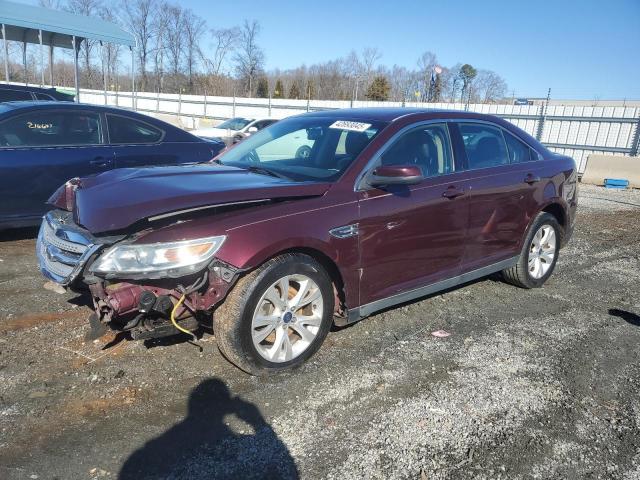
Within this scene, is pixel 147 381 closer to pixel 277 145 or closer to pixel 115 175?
pixel 115 175

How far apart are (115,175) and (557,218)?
172 inches

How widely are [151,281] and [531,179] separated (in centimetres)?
362

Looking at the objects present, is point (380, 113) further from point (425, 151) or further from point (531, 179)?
point (531, 179)

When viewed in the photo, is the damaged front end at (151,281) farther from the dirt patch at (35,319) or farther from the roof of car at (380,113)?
the roof of car at (380,113)

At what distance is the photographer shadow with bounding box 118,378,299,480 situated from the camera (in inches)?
91.0

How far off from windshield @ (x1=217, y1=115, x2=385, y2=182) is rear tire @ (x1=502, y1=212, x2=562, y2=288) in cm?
217

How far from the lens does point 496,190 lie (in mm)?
4309

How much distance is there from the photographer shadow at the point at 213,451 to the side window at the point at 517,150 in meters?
3.38

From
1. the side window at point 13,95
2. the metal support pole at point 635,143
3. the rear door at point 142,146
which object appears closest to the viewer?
the rear door at point 142,146

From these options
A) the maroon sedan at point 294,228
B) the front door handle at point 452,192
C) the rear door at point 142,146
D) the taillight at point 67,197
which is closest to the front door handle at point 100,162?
the rear door at point 142,146

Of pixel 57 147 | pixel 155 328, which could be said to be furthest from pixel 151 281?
pixel 57 147

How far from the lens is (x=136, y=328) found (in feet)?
9.20

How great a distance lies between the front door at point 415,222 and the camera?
343 centimetres

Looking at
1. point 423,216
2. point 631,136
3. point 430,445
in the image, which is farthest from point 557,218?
point 631,136
